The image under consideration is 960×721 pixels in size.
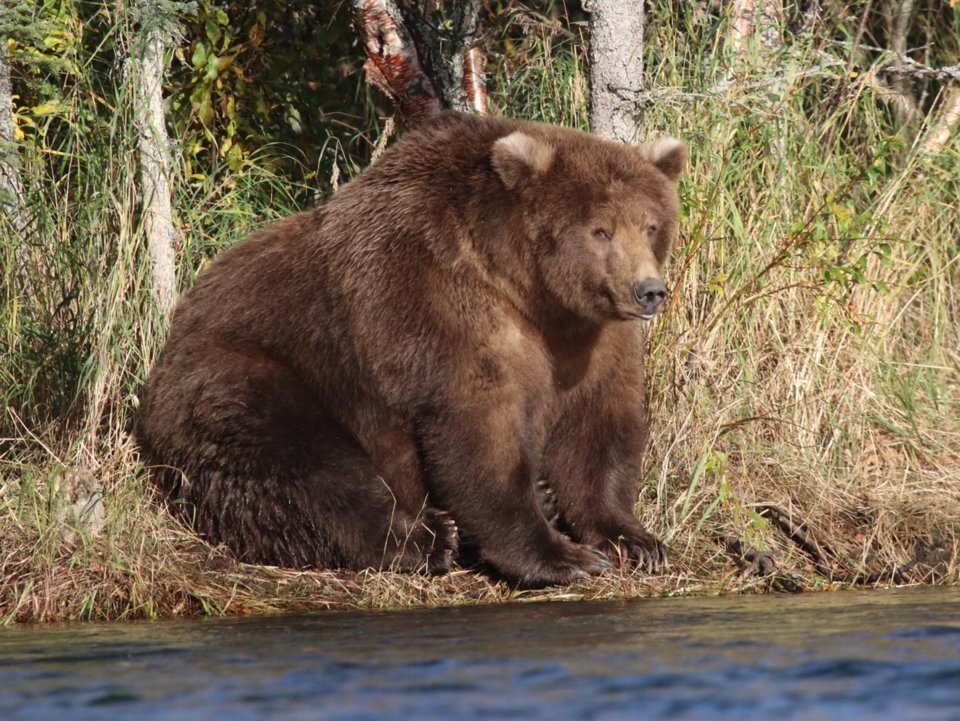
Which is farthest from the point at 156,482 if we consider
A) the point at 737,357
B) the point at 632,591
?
the point at 737,357

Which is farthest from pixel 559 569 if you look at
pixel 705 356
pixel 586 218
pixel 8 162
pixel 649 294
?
pixel 8 162

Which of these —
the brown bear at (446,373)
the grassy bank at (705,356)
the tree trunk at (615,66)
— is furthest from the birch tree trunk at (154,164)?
the tree trunk at (615,66)

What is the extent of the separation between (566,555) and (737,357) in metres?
1.62

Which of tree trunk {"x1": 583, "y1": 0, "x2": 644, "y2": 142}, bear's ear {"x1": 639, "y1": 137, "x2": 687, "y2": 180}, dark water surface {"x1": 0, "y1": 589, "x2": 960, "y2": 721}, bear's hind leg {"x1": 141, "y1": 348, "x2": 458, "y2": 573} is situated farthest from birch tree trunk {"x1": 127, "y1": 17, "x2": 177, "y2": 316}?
bear's ear {"x1": 639, "y1": 137, "x2": 687, "y2": 180}

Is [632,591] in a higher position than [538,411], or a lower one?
lower

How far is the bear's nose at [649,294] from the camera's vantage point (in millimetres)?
6262

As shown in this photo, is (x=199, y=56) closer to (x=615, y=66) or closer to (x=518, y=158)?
(x=615, y=66)

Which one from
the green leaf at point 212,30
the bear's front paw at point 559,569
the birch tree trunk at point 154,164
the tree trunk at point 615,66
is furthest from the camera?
the green leaf at point 212,30

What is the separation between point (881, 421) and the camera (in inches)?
299

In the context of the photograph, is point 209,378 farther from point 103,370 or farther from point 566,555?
point 566,555

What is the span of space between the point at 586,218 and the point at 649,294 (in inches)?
17.8

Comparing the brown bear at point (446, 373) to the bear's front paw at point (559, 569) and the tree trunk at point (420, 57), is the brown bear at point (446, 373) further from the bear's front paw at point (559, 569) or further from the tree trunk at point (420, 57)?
the tree trunk at point (420, 57)

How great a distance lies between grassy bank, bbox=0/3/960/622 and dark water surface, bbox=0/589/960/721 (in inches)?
22.2

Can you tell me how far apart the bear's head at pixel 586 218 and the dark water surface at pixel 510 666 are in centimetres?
134
